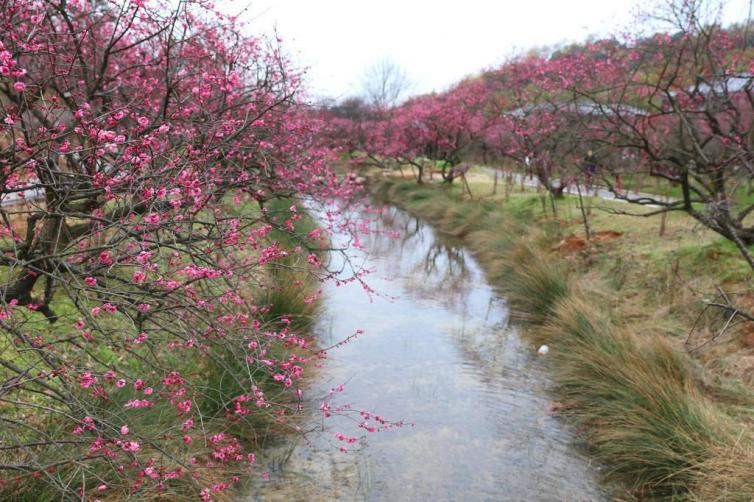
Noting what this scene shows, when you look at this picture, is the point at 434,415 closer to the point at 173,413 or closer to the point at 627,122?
the point at 173,413

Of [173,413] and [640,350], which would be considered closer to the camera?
[173,413]

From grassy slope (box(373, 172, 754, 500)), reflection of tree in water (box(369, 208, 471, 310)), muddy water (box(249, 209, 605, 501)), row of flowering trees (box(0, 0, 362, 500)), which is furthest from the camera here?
reflection of tree in water (box(369, 208, 471, 310))

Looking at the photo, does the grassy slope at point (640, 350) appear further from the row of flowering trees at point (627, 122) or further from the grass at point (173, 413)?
the grass at point (173, 413)

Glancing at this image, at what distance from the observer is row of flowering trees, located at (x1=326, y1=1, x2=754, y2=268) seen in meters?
8.34

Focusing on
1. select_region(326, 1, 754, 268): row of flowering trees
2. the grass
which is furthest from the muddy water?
select_region(326, 1, 754, 268): row of flowering trees

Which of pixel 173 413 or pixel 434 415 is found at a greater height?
pixel 173 413

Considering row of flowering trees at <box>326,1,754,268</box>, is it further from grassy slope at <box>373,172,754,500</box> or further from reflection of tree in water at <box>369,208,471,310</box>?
reflection of tree in water at <box>369,208,471,310</box>

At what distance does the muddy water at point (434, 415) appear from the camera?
4805 millimetres

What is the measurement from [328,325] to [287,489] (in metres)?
4.13

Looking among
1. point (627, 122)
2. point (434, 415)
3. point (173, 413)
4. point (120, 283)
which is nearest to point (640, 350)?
point (434, 415)

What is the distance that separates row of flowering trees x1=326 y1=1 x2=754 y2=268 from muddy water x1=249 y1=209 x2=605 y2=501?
2579 millimetres

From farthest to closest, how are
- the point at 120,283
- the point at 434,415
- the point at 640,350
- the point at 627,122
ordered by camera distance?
the point at 627,122 → the point at 434,415 → the point at 640,350 → the point at 120,283

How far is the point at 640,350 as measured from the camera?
5988 mm

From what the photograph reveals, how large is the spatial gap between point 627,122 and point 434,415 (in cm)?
501
